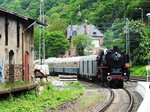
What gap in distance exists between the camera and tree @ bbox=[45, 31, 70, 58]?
101812 mm

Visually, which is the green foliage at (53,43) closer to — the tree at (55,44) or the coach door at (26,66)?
the tree at (55,44)

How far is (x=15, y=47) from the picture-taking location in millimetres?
28125

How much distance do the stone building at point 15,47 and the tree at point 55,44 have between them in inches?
2744

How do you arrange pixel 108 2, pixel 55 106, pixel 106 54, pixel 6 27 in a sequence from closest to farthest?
pixel 55 106 → pixel 6 27 → pixel 106 54 → pixel 108 2

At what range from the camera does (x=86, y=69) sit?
47.5 metres

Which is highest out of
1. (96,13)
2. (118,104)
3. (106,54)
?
(96,13)

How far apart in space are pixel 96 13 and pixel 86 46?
42019mm

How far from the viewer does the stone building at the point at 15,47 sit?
1007 inches

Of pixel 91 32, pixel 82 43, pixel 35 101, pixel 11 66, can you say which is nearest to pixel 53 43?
pixel 82 43

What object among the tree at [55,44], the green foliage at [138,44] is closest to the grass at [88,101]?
the green foliage at [138,44]

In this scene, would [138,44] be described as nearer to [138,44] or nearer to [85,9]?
[138,44]

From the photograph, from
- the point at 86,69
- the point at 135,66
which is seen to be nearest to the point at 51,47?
the point at 135,66

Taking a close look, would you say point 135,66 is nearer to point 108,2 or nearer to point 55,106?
point 55,106

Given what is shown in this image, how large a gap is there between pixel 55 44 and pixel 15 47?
7385cm
